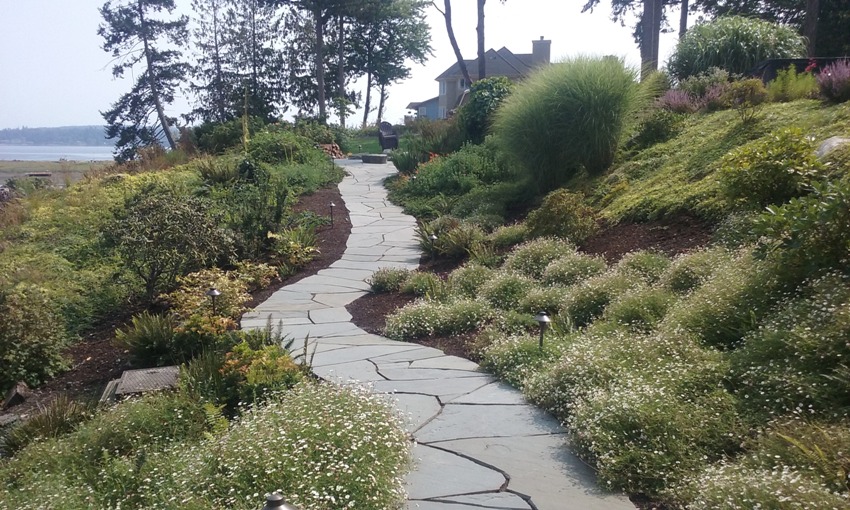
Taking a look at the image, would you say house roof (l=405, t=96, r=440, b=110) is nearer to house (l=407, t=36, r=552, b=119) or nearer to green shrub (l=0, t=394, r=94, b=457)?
house (l=407, t=36, r=552, b=119)

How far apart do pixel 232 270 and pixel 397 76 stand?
39.5 meters

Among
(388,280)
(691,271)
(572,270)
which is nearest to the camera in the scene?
(691,271)

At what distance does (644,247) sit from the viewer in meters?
6.45

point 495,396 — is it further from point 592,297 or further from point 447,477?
point 592,297

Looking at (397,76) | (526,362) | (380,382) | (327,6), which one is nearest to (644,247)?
(526,362)

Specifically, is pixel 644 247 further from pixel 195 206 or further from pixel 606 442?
pixel 195 206

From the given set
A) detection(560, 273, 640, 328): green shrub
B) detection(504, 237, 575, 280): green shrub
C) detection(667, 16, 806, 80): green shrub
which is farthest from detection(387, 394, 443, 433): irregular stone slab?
detection(667, 16, 806, 80): green shrub

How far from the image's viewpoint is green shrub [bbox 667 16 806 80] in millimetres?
13008

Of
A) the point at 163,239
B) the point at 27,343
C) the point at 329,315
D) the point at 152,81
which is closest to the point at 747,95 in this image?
the point at 329,315

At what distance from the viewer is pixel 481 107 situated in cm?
1555

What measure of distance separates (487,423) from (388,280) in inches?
145

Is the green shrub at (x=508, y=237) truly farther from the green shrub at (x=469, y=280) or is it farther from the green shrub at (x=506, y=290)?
the green shrub at (x=506, y=290)

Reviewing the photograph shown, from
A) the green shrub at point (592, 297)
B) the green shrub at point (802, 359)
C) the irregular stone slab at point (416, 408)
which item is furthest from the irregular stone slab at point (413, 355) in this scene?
the green shrub at point (802, 359)

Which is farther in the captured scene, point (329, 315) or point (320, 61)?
point (320, 61)
